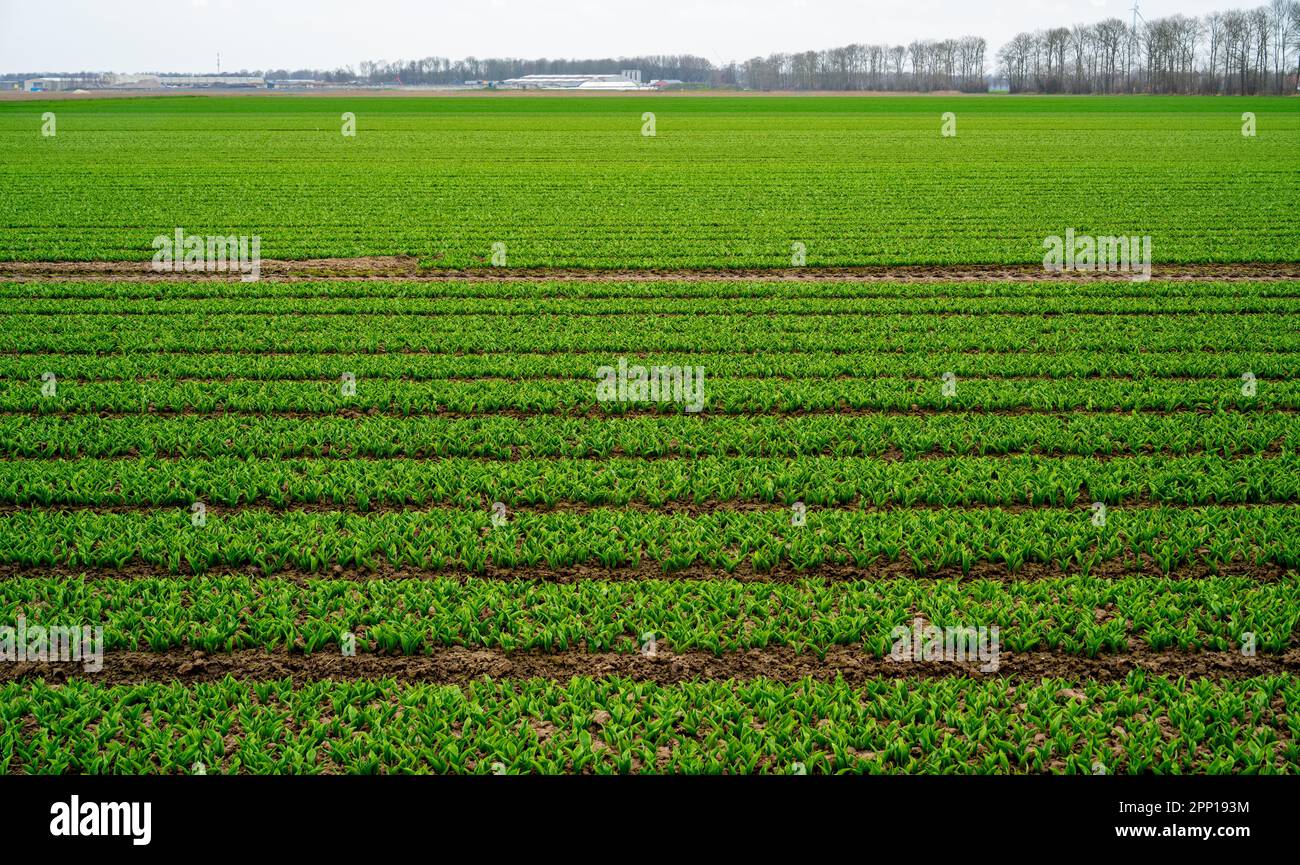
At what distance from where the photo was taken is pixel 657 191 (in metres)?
29.2

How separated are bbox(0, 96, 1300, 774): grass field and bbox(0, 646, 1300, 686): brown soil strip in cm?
3

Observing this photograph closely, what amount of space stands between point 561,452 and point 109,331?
7.83 metres

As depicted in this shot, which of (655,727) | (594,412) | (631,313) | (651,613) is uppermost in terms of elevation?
(631,313)

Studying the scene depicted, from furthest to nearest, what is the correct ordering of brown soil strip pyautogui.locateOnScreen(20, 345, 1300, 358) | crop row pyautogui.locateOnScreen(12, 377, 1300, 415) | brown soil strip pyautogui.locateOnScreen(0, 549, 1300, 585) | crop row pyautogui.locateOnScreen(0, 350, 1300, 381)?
brown soil strip pyautogui.locateOnScreen(20, 345, 1300, 358)
crop row pyautogui.locateOnScreen(0, 350, 1300, 381)
crop row pyautogui.locateOnScreen(12, 377, 1300, 415)
brown soil strip pyautogui.locateOnScreen(0, 549, 1300, 585)

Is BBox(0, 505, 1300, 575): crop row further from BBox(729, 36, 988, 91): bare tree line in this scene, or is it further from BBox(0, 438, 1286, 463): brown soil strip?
BBox(729, 36, 988, 91): bare tree line

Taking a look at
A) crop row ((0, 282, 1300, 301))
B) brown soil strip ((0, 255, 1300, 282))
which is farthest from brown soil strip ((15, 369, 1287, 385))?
brown soil strip ((0, 255, 1300, 282))

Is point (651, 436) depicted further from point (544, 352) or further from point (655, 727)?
point (655, 727)

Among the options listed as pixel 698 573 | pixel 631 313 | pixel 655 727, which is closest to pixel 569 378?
pixel 631 313

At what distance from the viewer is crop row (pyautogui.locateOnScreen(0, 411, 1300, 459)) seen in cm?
909

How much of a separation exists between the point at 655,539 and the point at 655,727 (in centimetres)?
222

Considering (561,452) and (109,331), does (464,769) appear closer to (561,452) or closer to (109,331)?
(561,452)

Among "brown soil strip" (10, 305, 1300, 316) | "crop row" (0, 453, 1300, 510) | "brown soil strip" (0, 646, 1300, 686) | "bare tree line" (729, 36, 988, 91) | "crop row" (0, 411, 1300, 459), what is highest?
"bare tree line" (729, 36, 988, 91)

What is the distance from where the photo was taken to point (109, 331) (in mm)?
13453

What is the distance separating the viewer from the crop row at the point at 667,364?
1145 cm
